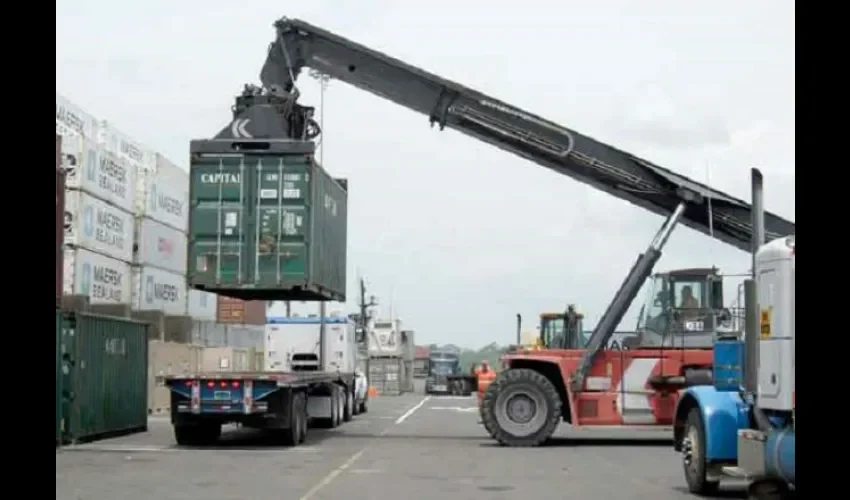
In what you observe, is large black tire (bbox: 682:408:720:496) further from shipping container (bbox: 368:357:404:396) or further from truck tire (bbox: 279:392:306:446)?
shipping container (bbox: 368:357:404:396)

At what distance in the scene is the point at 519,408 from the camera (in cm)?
2095

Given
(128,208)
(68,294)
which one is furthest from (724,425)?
(128,208)

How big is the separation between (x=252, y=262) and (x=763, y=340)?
36.6 feet

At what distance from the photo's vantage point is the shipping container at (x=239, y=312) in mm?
55531

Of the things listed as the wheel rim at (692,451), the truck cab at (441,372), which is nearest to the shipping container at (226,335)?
the truck cab at (441,372)

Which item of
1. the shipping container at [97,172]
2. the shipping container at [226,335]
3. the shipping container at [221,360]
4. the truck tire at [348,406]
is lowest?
the truck tire at [348,406]

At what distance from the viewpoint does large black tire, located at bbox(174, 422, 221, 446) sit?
2100cm

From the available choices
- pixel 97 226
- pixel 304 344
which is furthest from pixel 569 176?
pixel 97 226

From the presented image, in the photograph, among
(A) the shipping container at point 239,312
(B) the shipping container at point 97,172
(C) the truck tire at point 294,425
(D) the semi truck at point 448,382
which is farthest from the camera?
(D) the semi truck at point 448,382

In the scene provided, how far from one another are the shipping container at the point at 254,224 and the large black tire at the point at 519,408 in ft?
12.6

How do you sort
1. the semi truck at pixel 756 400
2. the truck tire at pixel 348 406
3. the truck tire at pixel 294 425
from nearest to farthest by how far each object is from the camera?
the semi truck at pixel 756 400 < the truck tire at pixel 294 425 < the truck tire at pixel 348 406

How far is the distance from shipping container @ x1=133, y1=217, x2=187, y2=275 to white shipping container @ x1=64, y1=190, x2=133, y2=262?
3.29 feet

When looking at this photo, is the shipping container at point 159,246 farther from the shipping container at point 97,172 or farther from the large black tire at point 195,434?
the large black tire at point 195,434
